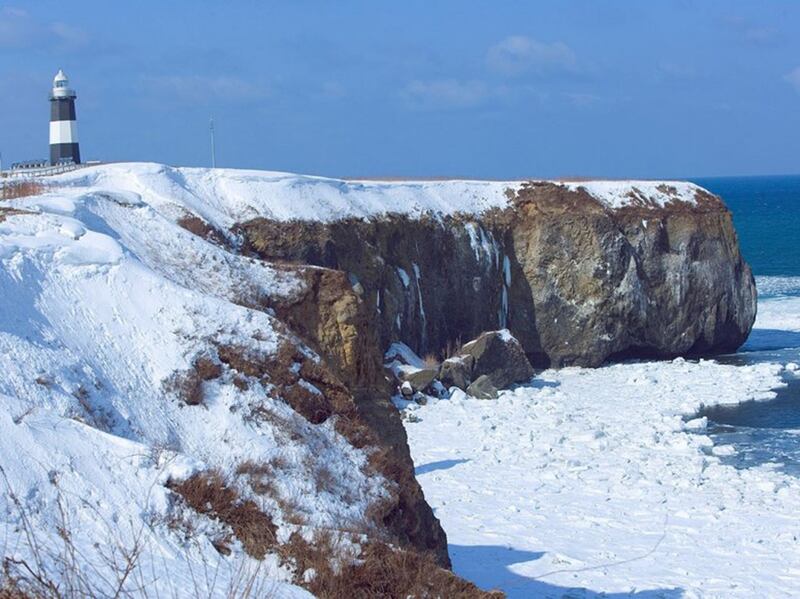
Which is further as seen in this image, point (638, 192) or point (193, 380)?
point (638, 192)

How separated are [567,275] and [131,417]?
23.4m

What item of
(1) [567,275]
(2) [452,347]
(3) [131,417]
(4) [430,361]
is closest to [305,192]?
(4) [430,361]

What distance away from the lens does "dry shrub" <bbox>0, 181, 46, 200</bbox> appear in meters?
19.6

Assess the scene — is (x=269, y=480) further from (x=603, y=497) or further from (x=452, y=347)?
(x=452, y=347)

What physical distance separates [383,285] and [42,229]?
1595 centimetres

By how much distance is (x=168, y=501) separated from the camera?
7.67m

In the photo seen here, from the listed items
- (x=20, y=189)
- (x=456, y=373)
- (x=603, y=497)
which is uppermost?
(x=20, y=189)

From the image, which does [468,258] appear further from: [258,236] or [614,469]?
[614,469]

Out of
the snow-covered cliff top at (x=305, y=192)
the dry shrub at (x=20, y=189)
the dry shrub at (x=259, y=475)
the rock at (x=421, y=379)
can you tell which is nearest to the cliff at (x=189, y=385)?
the dry shrub at (x=259, y=475)

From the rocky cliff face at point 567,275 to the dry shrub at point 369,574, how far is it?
1945cm

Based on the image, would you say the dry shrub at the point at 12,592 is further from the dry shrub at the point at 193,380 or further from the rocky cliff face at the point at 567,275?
the rocky cliff face at the point at 567,275

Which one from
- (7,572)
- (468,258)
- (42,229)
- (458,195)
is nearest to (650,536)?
(42,229)

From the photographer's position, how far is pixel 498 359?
26.9 m

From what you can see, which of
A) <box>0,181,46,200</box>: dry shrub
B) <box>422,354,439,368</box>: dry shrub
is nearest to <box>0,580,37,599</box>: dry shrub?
<box>0,181,46,200</box>: dry shrub
